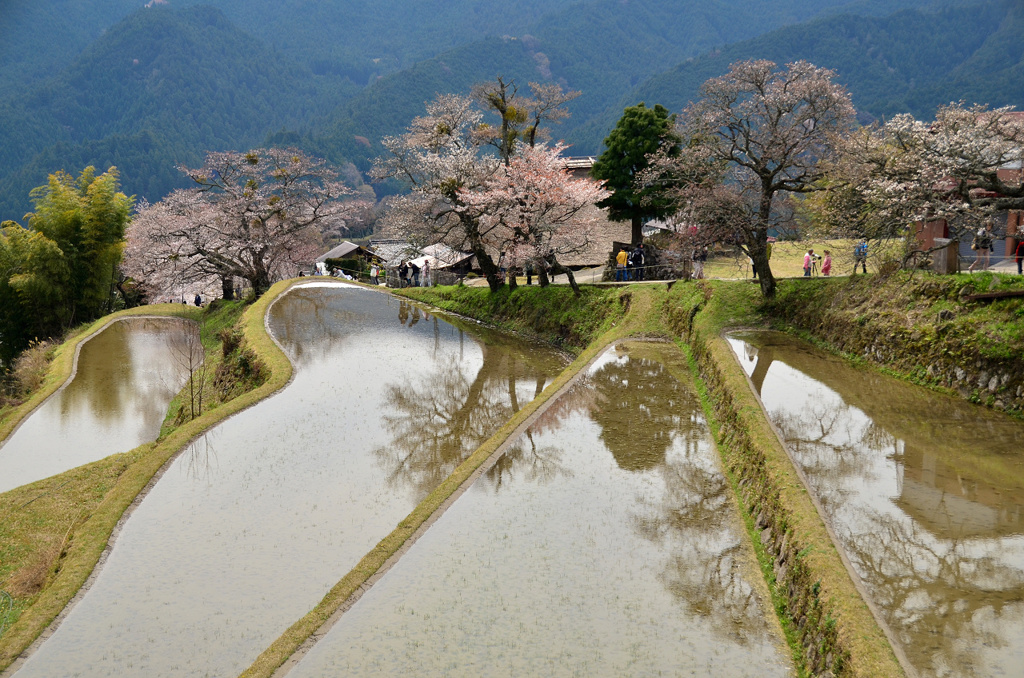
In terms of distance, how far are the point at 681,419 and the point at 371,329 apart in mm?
15679

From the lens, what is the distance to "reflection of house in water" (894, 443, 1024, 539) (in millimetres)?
9219

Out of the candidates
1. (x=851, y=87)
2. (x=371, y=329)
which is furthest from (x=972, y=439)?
(x=851, y=87)

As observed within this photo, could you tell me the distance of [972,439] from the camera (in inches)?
477

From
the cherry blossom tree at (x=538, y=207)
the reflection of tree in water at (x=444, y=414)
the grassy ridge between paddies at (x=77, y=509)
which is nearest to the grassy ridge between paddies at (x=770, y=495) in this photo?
the reflection of tree in water at (x=444, y=414)

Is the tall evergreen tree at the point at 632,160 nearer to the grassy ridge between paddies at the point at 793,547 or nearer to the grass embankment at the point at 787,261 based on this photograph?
the grass embankment at the point at 787,261

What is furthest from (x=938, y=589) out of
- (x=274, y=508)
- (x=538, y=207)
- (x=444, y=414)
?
(x=538, y=207)

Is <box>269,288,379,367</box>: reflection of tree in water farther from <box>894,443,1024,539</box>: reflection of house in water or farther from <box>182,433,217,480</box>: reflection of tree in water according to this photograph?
<box>894,443,1024,539</box>: reflection of house in water

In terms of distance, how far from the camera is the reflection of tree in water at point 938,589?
7.06 meters

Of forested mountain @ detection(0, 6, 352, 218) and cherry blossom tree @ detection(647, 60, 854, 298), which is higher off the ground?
forested mountain @ detection(0, 6, 352, 218)

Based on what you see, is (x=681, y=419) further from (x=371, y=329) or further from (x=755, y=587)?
(x=371, y=329)

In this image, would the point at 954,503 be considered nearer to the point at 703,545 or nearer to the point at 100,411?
the point at 703,545

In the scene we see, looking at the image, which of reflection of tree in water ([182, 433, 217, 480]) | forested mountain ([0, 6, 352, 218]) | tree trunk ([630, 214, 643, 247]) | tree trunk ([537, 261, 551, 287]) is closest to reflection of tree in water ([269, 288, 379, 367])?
reflection of tree in water ([182, 433, 217, 480])

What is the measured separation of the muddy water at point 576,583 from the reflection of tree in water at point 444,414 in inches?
67.9

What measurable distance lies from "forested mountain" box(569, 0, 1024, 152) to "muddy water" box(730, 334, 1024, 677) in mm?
139754
